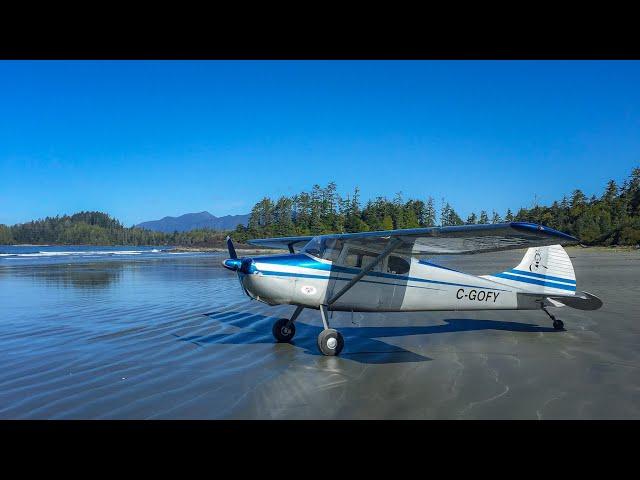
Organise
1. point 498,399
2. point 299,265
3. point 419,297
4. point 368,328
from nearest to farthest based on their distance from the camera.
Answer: point 498,399
point 299,265
point 419,297
point 368,328

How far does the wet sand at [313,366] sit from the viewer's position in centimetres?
515

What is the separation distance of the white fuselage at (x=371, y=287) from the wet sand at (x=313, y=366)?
80 centimetres

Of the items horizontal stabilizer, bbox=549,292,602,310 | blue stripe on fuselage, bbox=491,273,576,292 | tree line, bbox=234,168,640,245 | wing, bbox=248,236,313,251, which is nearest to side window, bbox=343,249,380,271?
wing, bbox=248,236,313,251

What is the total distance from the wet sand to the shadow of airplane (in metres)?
0.04

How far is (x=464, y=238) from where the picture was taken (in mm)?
7680

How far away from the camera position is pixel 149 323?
36.3 feet

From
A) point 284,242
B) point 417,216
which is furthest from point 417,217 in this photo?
point 284,242

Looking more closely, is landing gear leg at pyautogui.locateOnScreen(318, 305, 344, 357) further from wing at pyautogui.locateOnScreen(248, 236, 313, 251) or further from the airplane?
wing at pyautogui.locateOnScreen(248, 236, 313, 251)

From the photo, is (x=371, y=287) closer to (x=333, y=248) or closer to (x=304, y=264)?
(x=333, y=248)

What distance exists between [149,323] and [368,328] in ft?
17.6

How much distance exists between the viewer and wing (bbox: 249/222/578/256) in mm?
6280
